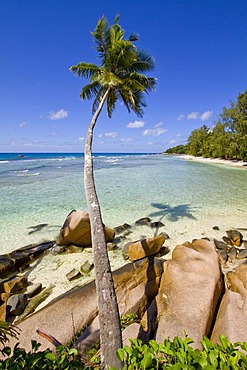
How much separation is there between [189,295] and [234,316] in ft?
2.61

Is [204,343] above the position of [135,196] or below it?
above

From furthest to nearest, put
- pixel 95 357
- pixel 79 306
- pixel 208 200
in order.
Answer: pixel 208 200, pixel 79 306, pixel 95 357

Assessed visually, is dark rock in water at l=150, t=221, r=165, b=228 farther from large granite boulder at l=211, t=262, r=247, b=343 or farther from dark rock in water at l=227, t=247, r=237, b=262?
large granite boulder at l=211, t=262, r=247, b=343

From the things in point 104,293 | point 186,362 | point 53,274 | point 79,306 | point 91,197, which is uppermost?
point 91,197

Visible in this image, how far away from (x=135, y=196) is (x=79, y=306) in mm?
12045

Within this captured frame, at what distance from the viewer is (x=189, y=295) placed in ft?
11.9

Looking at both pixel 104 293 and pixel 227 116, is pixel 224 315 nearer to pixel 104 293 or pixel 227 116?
pixel 104 293

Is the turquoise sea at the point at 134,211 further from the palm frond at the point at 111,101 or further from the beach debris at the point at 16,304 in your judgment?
the palm frond at the point at 111,101

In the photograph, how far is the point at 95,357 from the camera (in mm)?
2680

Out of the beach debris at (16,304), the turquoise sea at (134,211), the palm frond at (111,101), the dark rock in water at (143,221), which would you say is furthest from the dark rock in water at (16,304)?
the palm frond at (111,101)

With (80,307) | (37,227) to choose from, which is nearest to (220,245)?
(80,307)

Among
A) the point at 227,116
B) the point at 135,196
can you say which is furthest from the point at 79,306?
the point at 227,116

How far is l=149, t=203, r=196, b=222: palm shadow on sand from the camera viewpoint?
1051 centimetres

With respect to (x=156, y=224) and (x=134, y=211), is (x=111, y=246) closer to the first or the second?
(x=156, y=224)
